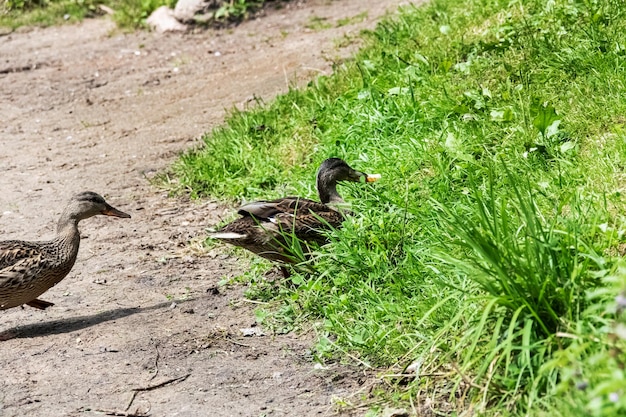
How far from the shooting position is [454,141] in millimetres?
7000

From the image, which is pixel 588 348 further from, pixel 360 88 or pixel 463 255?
pixel 360 88

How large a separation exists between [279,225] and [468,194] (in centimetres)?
125

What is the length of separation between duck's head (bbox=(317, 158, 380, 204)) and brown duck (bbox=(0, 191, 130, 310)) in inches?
69.5

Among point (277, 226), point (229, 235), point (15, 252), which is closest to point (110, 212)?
point (15, 252)

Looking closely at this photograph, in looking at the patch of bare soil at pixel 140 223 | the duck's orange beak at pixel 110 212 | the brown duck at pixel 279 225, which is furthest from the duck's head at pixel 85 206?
the brown duck at pixel 279 225

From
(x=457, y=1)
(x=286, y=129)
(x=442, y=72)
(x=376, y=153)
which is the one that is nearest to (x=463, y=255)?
(x=376, y=153)

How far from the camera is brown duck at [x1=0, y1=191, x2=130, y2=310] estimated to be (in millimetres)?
6422

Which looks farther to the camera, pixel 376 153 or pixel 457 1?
pixel 457 1

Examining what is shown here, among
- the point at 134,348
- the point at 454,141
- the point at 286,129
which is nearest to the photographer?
the point at 134,348

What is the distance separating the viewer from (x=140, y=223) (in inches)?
328

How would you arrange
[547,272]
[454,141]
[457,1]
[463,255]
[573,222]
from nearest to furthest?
[547,272], [573,222], [463,255], [454,141], [457,1]

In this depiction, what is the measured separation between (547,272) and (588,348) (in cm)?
51

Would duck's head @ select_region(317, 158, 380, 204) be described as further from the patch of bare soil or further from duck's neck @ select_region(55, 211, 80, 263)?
duck's neck @ select_region(55, 211, 80, 263)

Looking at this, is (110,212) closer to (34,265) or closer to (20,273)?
(34,265)
